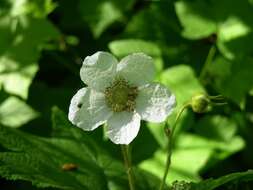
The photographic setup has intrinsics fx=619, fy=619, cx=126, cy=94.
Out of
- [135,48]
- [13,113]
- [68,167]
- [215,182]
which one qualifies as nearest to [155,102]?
[215,182]

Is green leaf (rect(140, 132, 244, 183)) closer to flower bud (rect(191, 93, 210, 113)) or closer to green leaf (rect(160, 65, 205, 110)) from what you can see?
green leaf (rect(160, 65, 205, 110))

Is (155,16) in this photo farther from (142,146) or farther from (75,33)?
(142,146)

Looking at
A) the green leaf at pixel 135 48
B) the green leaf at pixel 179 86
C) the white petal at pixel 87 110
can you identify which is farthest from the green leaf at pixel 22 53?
the white petal at pixel 87 110

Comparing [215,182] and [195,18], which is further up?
[215,182]

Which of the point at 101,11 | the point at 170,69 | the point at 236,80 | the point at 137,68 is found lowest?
the point at 236,80

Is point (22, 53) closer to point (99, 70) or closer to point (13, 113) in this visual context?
point (13, 113)

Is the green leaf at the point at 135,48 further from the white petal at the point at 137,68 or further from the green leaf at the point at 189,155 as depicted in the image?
the white petal at the point at 137,68

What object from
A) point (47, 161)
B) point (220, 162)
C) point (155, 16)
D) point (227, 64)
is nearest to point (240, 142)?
point (220, 162)
